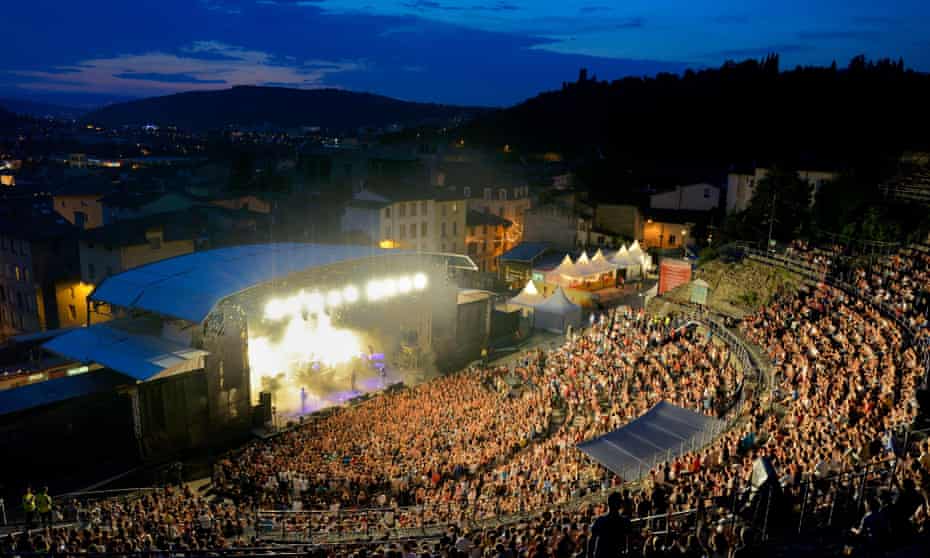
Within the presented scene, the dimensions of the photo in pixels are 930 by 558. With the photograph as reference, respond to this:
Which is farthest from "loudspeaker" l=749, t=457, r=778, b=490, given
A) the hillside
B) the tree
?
the tree

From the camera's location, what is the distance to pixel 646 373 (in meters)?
18.8

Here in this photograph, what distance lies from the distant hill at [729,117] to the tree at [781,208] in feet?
79.1

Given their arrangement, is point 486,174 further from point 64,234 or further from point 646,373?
point 646,373

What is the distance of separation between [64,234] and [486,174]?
32.6 metres

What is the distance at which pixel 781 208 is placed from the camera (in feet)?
101

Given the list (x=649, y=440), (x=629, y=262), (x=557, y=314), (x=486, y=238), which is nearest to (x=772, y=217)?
(x=557, y=314)

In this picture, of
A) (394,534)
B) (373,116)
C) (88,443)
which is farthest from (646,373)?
(373,116)

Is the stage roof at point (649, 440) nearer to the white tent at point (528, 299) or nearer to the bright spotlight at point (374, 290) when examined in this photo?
the bright spotlight at point (374, 290)

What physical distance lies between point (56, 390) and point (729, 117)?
7832 cm

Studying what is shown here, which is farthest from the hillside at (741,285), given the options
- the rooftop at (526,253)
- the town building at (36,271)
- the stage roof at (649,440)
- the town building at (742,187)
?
the town building at (36,271)

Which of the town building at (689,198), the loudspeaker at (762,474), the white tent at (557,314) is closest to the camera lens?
the loudspeaker at (762,474)

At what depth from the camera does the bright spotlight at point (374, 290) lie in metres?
25.8

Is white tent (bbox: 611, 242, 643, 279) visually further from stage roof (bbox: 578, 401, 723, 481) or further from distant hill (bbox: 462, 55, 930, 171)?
stage roof (bbox: 578, 401, 723, 481)

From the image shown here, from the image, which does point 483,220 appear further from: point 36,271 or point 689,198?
point 36,271
